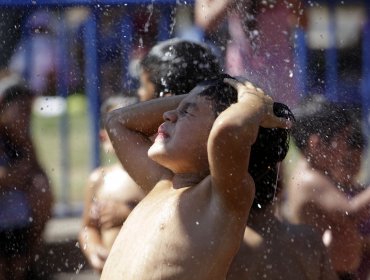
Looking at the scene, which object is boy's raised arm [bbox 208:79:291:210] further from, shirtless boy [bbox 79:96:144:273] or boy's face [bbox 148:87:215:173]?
shirtless boy [bbox 79:96:144:273]

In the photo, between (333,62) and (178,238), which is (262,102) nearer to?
(178,238)

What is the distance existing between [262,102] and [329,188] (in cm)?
107

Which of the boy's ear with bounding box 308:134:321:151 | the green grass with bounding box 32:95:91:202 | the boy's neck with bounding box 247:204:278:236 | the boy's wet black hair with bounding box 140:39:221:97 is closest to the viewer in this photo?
the boy's neck with bounding box 247:204:278:236

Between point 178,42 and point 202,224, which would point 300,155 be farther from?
point 202,224

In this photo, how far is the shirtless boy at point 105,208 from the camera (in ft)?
12.4

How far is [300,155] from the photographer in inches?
153

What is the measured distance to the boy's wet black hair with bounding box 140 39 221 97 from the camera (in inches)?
146

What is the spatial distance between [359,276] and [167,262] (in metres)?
1.20

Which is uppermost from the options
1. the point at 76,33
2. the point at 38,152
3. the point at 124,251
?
the point at 124,251

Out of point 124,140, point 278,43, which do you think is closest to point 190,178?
point 124,140

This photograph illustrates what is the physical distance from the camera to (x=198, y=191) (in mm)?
2797

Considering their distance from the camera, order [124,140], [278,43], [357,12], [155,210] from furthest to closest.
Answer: [357,12], [278,43], [124,140], [155,210]

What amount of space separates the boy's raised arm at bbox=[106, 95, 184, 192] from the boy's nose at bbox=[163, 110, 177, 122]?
139mm

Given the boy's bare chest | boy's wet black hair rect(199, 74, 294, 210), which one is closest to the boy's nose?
boy's wet black hair rect(199, 74, 294, 210)
